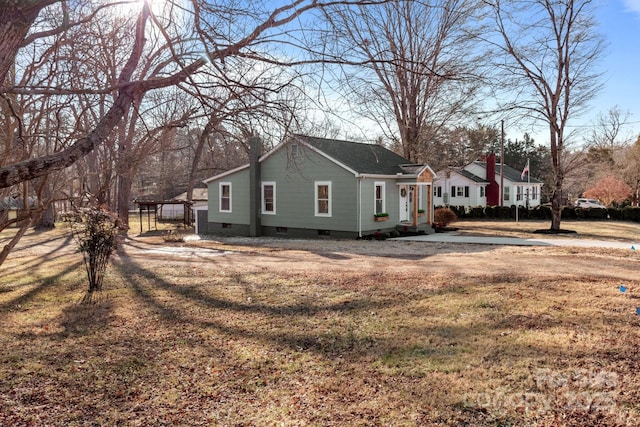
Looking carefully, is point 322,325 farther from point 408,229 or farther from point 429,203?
point 429,203

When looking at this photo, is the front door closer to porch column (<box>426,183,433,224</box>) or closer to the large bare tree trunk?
porch column (<box>426,183,433,224</box>)

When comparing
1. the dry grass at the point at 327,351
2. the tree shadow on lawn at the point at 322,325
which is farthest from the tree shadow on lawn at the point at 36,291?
the tree shadow on lawn at the point at 322,325

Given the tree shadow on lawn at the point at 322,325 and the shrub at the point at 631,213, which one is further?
the shrub at the point at 631,213

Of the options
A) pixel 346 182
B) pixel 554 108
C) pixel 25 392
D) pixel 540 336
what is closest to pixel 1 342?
pixel 25 392

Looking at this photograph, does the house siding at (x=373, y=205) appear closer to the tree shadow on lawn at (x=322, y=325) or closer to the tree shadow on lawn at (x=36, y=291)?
the tree shadow on lawn at (x=36, y=291)

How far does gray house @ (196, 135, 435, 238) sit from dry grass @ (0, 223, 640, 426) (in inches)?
422

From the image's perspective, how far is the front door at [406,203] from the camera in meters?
20.5

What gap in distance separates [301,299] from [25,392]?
3.54 m

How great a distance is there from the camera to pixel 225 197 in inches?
887

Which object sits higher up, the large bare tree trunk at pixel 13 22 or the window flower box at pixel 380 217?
the large bare tree trunk at pixel 13 22

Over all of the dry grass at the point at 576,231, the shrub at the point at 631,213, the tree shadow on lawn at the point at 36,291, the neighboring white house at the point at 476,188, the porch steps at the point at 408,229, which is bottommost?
the tree shadow on lawn at the point at 36,291

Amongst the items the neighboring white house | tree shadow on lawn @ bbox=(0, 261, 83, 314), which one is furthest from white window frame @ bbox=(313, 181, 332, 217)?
the neighboring white house

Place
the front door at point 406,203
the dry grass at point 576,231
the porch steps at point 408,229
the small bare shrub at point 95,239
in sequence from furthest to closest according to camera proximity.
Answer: the front door at point 406,203 → the porch steps at point 408,229 → the dry grass at point 576,231 → the small bare shrub at point 95,239

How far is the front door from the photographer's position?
67.4ft
